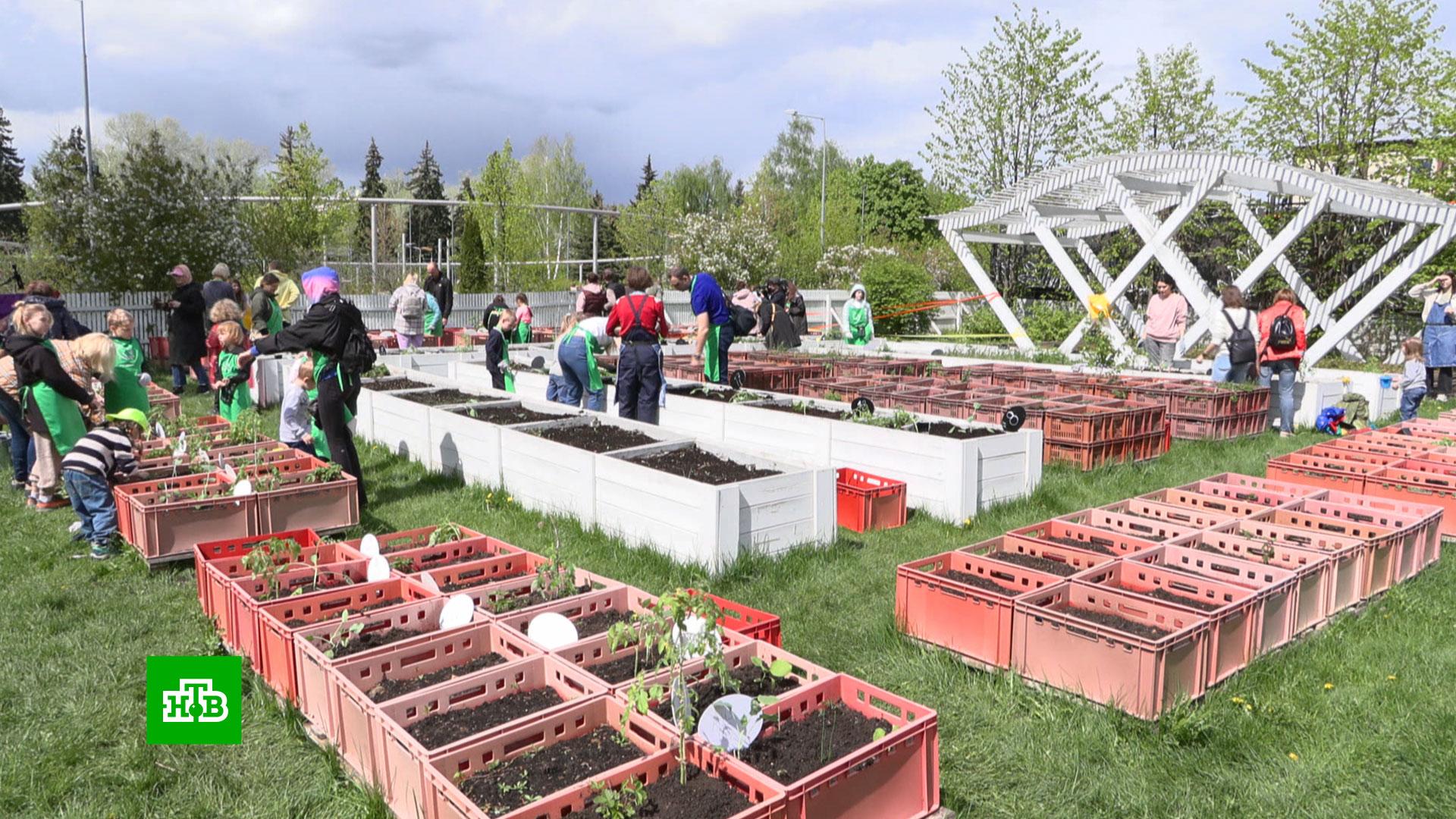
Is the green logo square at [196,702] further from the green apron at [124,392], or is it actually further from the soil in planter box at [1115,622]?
the green apron at [124,392]

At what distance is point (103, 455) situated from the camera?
6250mm

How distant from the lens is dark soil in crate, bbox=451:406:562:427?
28.6 ft

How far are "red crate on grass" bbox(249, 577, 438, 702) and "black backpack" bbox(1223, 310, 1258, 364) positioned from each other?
400 inches

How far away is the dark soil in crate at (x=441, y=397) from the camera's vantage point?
380 inches

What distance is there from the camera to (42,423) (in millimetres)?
7043

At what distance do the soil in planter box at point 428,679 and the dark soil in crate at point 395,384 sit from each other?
7.36m

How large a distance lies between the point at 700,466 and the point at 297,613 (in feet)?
10.4

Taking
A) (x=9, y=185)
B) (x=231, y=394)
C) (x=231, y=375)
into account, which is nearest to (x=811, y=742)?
(x=231, y=375)

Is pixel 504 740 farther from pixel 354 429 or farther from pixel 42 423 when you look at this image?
pixel 354 429

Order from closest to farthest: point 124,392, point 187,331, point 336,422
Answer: point 336,422
point 124,392
point 187,331

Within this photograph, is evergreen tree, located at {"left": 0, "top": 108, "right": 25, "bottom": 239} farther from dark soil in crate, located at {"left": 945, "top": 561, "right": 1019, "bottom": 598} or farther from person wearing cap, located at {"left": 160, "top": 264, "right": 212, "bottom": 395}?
dark soil in crate, located at {"left": 945, "top": 561, "right": 1019, "bottom": 598}

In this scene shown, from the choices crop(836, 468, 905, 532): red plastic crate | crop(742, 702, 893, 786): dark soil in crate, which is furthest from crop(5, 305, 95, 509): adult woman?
crop(742, 702, 893, 786): dark soil in crate

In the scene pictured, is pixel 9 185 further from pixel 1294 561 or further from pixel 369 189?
pixel 1294 561

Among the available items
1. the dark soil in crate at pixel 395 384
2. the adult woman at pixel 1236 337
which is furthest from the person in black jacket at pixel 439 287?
the adult woman at pixel 1236 337
